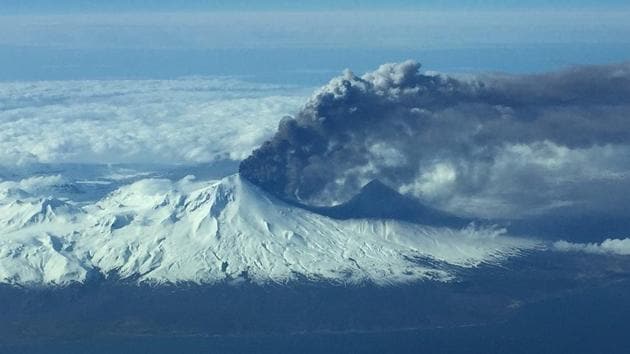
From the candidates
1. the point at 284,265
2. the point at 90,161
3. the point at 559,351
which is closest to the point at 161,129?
the point at 90,161

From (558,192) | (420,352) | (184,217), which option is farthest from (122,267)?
(558,192)

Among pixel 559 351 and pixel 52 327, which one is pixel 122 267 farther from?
pixel 559 351

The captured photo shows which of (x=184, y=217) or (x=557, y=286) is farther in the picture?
(x=184, y=217)

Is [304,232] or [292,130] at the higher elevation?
[292,130]

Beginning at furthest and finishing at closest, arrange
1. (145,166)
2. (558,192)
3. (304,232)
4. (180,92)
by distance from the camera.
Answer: (180,92), (145,166), (558,192), (304,232)

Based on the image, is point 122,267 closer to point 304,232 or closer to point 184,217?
point 184,217

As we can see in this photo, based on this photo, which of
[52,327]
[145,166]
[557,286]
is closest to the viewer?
[52,327]
